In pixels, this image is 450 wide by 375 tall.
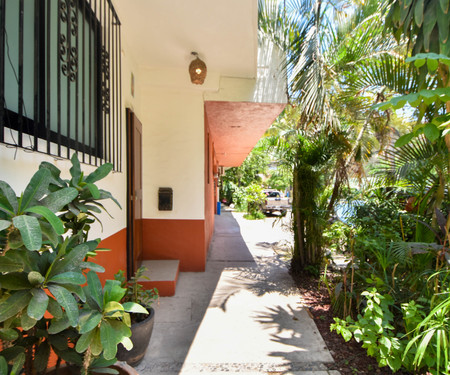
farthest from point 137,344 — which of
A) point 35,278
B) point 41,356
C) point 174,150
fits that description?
point 174,150

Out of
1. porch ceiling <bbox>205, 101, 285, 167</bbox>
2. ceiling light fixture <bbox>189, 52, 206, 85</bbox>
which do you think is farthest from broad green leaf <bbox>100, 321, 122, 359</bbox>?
porch ceiling <bbox>205, 101, 285, 167</bbox>

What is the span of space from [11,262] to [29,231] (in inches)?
5.9

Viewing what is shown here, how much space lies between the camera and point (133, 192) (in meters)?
4.04

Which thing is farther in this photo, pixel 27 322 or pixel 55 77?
pixel 55 77

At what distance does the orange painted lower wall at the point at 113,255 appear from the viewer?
2773 millimetres

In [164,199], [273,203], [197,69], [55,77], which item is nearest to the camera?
[55,77]

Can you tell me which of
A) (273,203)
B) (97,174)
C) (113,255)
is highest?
(97,174)

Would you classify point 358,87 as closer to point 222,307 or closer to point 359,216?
point 359,216

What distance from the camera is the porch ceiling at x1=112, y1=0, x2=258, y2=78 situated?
10.2 feet

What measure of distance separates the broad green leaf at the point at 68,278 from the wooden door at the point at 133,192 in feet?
9.93

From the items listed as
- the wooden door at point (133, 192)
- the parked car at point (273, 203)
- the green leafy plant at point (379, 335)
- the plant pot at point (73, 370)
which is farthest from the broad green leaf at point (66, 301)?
the parked car at point (273, 203)

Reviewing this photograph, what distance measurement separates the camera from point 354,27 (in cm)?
559

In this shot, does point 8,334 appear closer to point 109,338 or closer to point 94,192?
point 109,338

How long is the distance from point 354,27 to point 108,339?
21.7 ft
